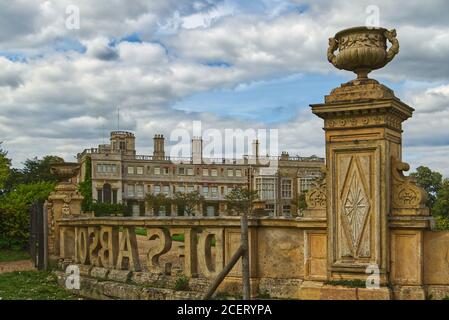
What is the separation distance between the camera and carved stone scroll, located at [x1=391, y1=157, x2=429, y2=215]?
8.04m

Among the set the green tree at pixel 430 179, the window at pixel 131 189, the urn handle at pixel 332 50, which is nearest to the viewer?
the urn handle at pixel 332 50

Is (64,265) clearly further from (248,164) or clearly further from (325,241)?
(248,164)


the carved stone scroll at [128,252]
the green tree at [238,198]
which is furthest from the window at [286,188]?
the carved stone scroll at [128,252]

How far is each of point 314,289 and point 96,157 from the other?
6597 centimetres

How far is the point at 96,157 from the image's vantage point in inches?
2842

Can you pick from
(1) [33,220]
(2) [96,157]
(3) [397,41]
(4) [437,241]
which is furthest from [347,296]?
(2) [96,157]

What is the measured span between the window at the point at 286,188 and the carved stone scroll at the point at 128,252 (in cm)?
6523

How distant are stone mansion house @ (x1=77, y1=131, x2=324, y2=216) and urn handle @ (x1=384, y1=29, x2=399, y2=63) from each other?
62732 millimetres

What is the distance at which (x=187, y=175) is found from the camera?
7819cm

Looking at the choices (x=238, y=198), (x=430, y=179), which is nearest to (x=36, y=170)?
(x=238, y=198)

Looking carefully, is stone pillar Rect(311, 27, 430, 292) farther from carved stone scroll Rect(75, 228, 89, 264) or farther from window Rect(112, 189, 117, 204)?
window Rect(112, 189, 117, 204)

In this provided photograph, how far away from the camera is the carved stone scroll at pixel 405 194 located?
8039 millimetres

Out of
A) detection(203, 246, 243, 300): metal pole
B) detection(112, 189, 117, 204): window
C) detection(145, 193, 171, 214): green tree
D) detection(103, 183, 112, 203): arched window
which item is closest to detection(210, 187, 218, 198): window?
detection(145, 193, 171, 214): green tree

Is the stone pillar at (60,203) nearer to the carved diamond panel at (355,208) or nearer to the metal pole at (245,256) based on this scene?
the metal pole at (245,256)
